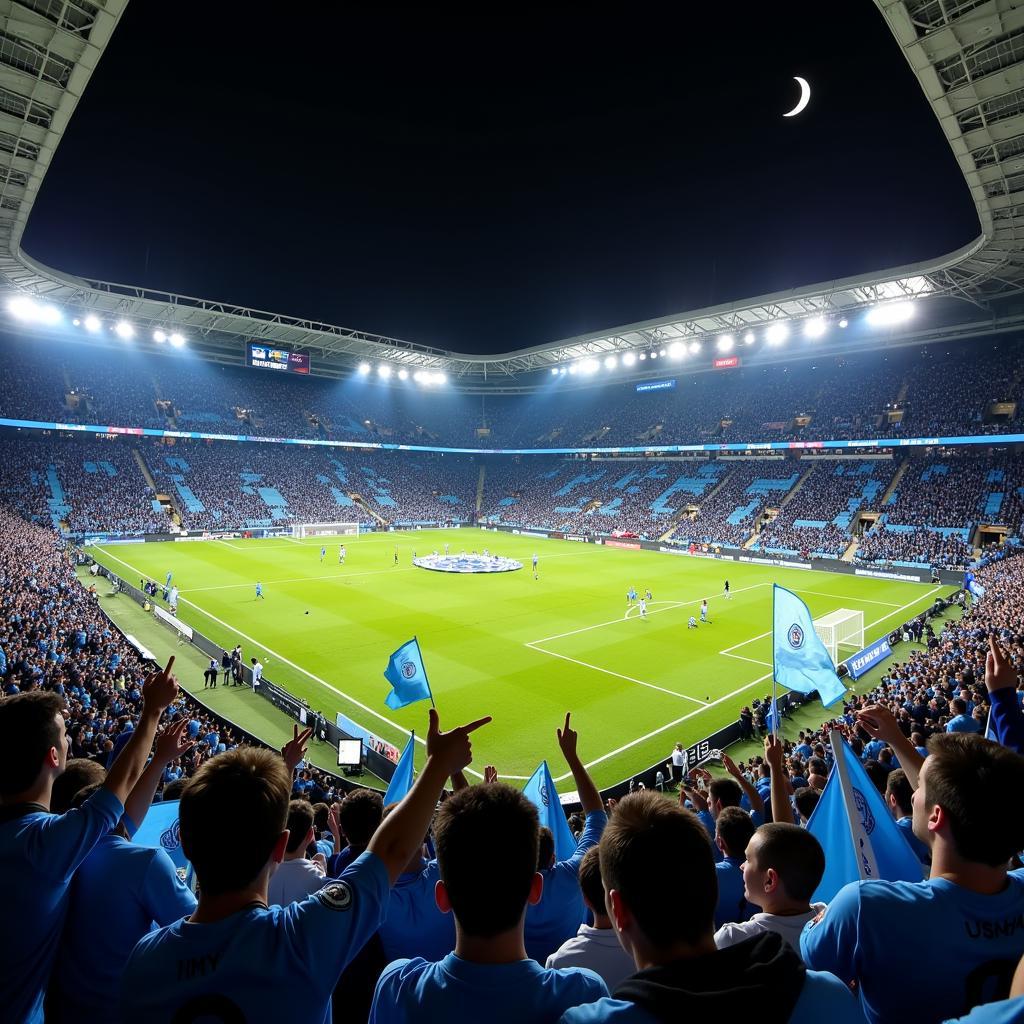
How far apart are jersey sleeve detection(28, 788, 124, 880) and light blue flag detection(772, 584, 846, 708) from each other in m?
9.66

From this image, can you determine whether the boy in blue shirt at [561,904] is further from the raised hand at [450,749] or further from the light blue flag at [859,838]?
the light blue flag at [859,838]

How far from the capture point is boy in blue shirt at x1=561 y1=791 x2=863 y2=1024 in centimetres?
166

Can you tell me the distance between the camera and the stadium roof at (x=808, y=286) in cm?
1983

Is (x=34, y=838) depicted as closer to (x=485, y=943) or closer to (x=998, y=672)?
(x=485, y=943)

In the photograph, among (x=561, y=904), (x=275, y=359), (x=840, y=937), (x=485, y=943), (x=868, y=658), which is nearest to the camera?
(x=485, y=943)

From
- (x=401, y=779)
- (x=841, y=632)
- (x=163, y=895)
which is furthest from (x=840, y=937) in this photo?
(x=841, y=632)

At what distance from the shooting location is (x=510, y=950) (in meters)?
2.07

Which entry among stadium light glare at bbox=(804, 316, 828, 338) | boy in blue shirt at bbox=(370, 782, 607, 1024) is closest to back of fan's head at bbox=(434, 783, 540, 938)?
boy in blue shirt at bbox=(370, 782, 607, 1024)

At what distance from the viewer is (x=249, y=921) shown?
2.18 m

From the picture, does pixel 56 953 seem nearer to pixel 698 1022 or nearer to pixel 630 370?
pixel 698 1022

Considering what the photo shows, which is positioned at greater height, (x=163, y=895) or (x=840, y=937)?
(x=840, y=937)

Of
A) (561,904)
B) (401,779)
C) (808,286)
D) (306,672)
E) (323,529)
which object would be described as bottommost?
(306,672)

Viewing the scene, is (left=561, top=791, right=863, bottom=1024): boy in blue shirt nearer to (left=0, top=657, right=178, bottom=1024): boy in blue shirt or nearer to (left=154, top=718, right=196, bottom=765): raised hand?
(left=0, top=657, right=178, bottom=1024): boy in blue shirt

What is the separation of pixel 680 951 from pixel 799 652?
9798 mm
